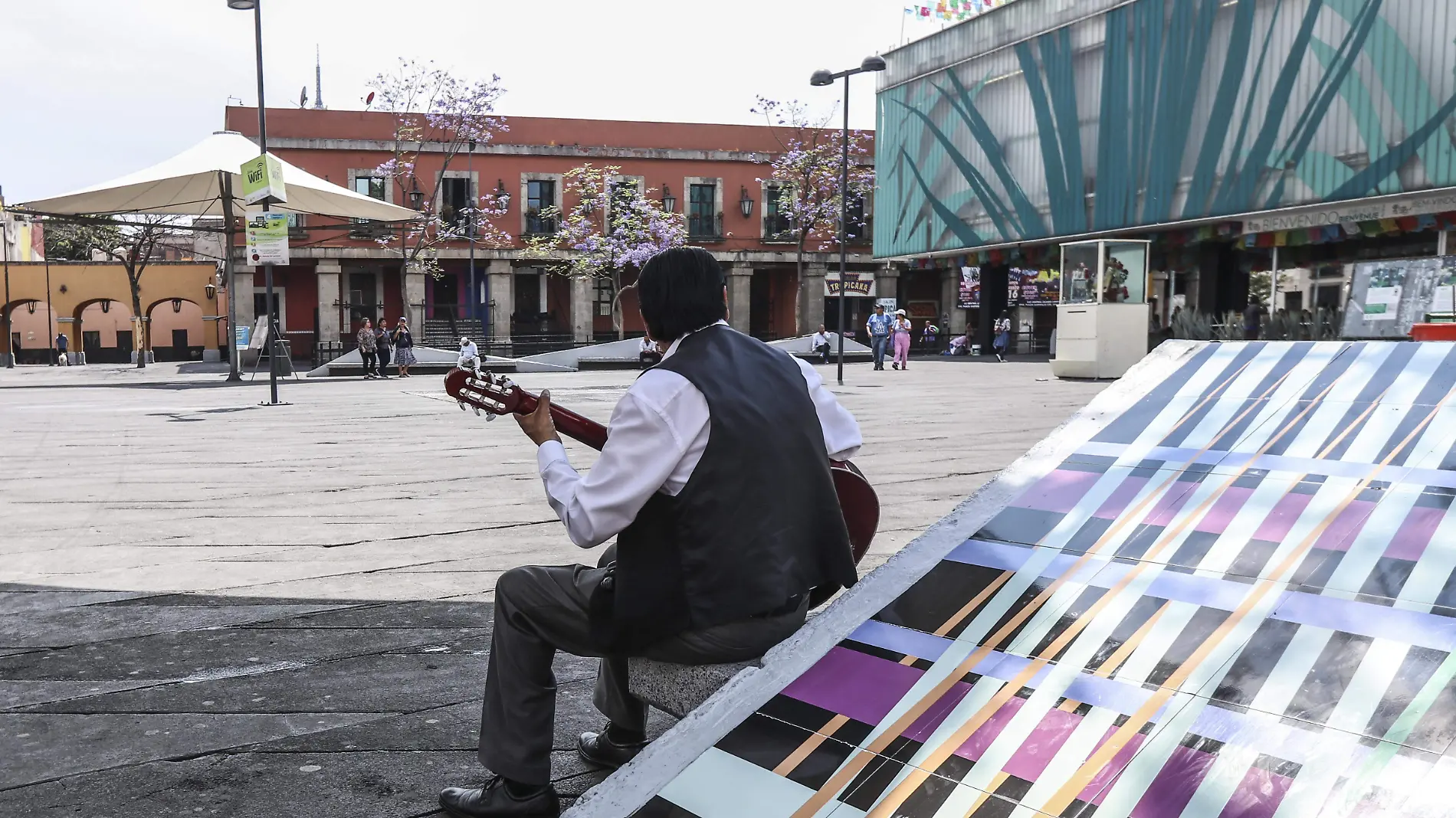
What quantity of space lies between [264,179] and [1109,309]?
12982 mm

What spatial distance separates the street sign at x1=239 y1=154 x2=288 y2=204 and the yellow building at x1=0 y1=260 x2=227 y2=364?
30.9m

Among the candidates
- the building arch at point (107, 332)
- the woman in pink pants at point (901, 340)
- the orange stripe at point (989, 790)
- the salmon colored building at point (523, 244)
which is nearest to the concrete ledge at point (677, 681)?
the orange stripe at point (989, 790)

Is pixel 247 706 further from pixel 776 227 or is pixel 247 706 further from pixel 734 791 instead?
pixel 776 227

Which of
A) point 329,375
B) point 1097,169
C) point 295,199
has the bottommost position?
point 329,375

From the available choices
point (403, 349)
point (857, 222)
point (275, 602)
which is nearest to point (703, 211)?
point (857, 222)

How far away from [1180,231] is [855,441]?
24415 mm

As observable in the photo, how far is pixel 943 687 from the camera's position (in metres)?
2.29

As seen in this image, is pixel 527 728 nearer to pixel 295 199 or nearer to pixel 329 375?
pixel 295 199

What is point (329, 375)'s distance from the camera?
26.2m

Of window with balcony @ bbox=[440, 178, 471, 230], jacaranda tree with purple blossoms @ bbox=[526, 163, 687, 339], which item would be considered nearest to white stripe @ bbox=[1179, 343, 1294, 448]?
jacaranda tree with purple blossoms @ bbox=[526, 163, 687, 339]

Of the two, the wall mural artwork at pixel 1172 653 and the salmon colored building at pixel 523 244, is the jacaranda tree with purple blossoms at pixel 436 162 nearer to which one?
the salmon colored building at pixel 523 244

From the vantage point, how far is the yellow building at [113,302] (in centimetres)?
4372

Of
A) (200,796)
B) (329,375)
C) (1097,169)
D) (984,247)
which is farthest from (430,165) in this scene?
(200,796)

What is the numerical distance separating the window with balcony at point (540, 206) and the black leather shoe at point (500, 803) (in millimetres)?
39280
